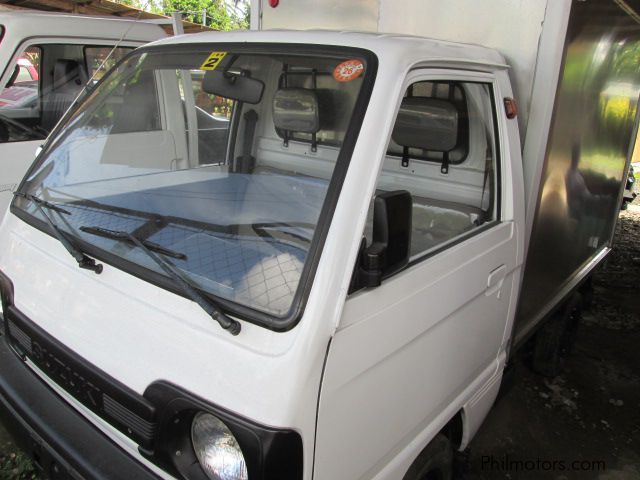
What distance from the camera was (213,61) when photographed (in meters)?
1.96

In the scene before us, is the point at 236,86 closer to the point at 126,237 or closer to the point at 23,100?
the point at 126,237

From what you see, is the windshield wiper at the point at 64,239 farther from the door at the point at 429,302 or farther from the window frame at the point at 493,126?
the window frame at the point at 493,126

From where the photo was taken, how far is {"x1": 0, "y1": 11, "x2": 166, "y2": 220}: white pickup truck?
3965 millimetres

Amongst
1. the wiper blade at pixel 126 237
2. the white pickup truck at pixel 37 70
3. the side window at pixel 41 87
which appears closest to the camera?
the wiper blade at pixel 126 237

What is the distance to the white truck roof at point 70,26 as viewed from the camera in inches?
156

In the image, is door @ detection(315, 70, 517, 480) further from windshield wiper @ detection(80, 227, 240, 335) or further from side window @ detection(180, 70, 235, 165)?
side window @ detection(180, 70, 235, 165)

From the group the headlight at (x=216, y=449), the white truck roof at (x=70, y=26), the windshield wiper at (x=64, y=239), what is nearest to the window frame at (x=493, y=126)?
the headlight at (x=216, y=449)

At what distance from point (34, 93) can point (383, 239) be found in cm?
397

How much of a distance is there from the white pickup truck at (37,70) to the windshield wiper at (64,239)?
234 centimetres

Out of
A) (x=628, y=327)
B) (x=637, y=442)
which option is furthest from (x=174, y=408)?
(x=628, y=327)

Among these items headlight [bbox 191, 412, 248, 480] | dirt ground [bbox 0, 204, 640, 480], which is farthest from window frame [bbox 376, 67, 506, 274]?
dirt ground [bbox 0, 204, 640, 480]

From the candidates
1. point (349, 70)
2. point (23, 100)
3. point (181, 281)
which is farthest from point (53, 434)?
point (23, 100)

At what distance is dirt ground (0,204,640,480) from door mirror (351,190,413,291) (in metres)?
1.76

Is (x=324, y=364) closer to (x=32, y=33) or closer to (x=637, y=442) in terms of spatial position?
(x=637, y=442)
